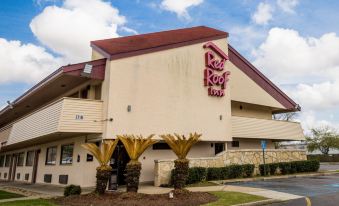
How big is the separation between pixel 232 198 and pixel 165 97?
9.24 metres

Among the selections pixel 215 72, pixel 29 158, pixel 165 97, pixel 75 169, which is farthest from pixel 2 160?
→ pixel 215 72

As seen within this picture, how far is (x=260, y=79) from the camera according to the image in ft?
94.6

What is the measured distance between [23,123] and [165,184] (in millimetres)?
12392

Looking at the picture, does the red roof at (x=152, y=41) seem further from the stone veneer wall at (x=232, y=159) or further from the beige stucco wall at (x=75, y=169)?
the stone veneer wall at (x=232, y=159)

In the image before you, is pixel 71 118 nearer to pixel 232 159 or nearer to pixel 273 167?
pixel 232 159

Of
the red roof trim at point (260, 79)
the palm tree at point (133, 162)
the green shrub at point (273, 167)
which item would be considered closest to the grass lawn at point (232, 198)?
the palm tree at point (133, 162)

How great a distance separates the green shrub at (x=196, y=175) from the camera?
1845cm

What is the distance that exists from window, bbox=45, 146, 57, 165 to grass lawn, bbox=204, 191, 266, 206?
1433 cm

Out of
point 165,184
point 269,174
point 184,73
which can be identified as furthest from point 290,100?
point 165,184

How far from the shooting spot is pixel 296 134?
30.4 metres

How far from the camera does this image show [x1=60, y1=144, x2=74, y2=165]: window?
68.2 ft

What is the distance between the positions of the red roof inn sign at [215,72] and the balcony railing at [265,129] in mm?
3030

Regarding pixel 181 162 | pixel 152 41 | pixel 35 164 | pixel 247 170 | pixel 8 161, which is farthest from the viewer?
pixel 8 161

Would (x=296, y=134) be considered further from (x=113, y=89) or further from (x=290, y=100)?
(x=113, y=89)
